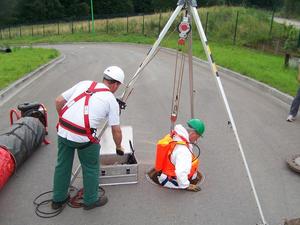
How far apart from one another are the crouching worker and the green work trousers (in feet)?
3.70

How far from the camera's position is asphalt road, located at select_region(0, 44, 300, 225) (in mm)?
5023

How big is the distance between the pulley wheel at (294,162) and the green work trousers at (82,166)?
3.44 meters

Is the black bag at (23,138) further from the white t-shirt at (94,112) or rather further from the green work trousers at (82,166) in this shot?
the white t-shirt at (94,112)

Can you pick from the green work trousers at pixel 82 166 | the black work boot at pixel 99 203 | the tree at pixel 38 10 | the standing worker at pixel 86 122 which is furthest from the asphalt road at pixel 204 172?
the tree at pixel 38 10

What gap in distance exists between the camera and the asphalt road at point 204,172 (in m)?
5.02

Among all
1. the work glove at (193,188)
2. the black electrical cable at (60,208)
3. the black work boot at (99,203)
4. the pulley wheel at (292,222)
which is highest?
the pulley wheel at (292,222)

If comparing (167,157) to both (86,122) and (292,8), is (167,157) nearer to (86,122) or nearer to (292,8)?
(86,122)

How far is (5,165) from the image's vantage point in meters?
5.39

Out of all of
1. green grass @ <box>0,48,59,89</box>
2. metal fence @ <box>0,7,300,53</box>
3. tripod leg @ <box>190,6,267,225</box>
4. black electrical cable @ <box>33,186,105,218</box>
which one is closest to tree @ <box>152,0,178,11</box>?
metal fence @ <box>0,7,300,53</box>

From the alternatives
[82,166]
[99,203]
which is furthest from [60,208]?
[82,166]

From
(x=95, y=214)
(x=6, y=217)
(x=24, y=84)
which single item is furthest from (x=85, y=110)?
(x=24, y=84)

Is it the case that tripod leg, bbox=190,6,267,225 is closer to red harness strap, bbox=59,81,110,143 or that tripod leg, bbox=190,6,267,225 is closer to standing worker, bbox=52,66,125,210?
standing worker, bbox=52,66,125,210

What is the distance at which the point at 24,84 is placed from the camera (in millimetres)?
13016

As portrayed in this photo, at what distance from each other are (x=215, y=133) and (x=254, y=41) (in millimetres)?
19828
